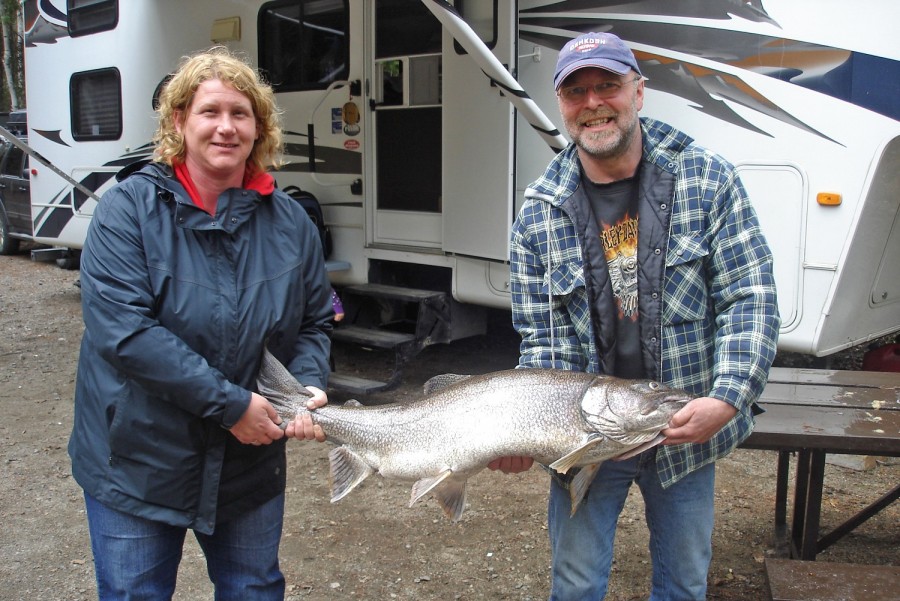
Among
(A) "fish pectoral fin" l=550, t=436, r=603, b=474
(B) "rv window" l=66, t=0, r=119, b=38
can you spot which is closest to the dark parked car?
(B) "rv window" l=66, t=0, r=119, b=38

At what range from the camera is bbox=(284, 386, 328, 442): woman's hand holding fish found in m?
2.39

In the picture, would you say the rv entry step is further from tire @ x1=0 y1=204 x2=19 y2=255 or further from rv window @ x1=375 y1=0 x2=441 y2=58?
tire @ x1=0 y1=204 x2=19 y2=255

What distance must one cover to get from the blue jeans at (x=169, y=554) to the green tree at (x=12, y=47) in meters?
22.7

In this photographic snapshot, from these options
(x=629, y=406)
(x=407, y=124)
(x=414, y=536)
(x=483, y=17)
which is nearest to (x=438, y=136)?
(x=407, y=124)

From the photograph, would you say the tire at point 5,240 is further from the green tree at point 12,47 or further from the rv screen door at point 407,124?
the rv screen door at point 407,124

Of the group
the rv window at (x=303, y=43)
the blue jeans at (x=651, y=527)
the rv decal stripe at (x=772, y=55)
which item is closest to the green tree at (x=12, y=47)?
the rv window at (x=303, y=43)

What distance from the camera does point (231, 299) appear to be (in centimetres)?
229

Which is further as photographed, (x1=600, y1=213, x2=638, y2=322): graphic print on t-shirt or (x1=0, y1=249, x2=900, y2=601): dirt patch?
(x1=0, y1=249, x2=900, y2=601): dirt patch

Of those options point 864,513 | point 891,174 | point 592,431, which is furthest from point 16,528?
point 891,174

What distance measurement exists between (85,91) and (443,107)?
444 centimetres

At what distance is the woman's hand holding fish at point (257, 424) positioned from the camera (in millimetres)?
2240

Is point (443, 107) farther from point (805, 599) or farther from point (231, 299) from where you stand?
point (805, 599)

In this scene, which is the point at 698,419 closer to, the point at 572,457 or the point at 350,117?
the point at 572,457

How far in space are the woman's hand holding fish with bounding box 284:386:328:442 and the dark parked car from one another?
37.7ft
